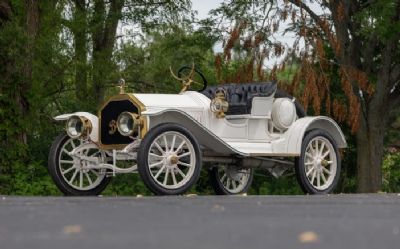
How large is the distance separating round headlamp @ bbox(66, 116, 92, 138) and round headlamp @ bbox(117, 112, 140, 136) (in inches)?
24.6

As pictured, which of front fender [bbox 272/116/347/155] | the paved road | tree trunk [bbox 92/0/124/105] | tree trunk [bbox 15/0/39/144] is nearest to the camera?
the paved road

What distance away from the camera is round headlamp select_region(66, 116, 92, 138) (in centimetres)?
994

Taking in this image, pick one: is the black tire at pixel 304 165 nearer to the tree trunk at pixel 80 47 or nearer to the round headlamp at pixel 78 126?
the round headlamp at pixel 78 126

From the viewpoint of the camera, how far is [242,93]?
1094 cm

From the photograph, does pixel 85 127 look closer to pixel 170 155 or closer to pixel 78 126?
pixel 78 126

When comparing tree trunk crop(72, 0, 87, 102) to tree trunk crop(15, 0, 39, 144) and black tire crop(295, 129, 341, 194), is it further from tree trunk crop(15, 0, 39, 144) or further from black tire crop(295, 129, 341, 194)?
black tire crop(295, 129, 341, 194)

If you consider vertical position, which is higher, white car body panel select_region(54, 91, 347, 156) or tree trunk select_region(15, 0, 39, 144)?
tree trunk select_region(15, 0, 39, 144)

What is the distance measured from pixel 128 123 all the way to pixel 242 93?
2.02 metres

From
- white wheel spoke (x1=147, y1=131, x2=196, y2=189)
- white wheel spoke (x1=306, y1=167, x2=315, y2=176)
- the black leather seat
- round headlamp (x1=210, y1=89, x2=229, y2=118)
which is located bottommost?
white wheel spoke (x1=306, y1=167, x2=315, y2=176)

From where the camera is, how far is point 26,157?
1450cm

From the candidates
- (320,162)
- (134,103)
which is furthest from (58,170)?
(320,162)

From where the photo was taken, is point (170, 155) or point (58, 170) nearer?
point (170, 155)

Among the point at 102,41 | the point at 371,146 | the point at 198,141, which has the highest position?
the point at 102,41

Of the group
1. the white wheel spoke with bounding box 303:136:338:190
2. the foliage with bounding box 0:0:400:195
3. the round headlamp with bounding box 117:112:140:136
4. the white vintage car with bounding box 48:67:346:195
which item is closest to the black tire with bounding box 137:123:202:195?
the white vintage car with bounding box 48:67:346:195
